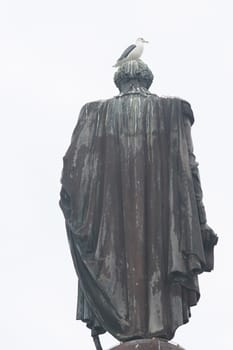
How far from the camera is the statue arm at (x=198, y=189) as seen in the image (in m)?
20.9

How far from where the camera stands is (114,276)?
20.7 m

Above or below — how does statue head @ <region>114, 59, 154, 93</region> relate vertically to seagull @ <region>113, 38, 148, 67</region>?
below

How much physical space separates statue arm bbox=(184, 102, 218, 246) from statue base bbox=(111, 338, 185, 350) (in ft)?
5.17

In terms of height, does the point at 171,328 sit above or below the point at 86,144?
below

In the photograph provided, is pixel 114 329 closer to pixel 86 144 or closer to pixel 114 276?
pixel 114 276

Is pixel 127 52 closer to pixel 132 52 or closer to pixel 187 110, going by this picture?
pixel 132 52

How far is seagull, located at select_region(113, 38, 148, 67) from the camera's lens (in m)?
22.6

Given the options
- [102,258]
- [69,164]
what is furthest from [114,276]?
[69,164]

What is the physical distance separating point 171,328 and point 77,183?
233 centimetres

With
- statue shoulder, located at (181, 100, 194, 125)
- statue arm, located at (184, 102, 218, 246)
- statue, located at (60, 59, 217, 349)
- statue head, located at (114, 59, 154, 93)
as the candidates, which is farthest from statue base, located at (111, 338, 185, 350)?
statue head, located at (114, 59, 154, 93)

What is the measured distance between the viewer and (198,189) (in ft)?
69.4

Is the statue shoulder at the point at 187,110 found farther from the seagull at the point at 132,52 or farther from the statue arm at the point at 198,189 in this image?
the seagull at the point at 132,52

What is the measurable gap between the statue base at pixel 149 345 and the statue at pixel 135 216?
0.99ft

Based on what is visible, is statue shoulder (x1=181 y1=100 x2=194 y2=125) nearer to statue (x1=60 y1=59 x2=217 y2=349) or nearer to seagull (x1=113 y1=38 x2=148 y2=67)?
statue (x1=60 y1=59 x2=217 y2=349)
